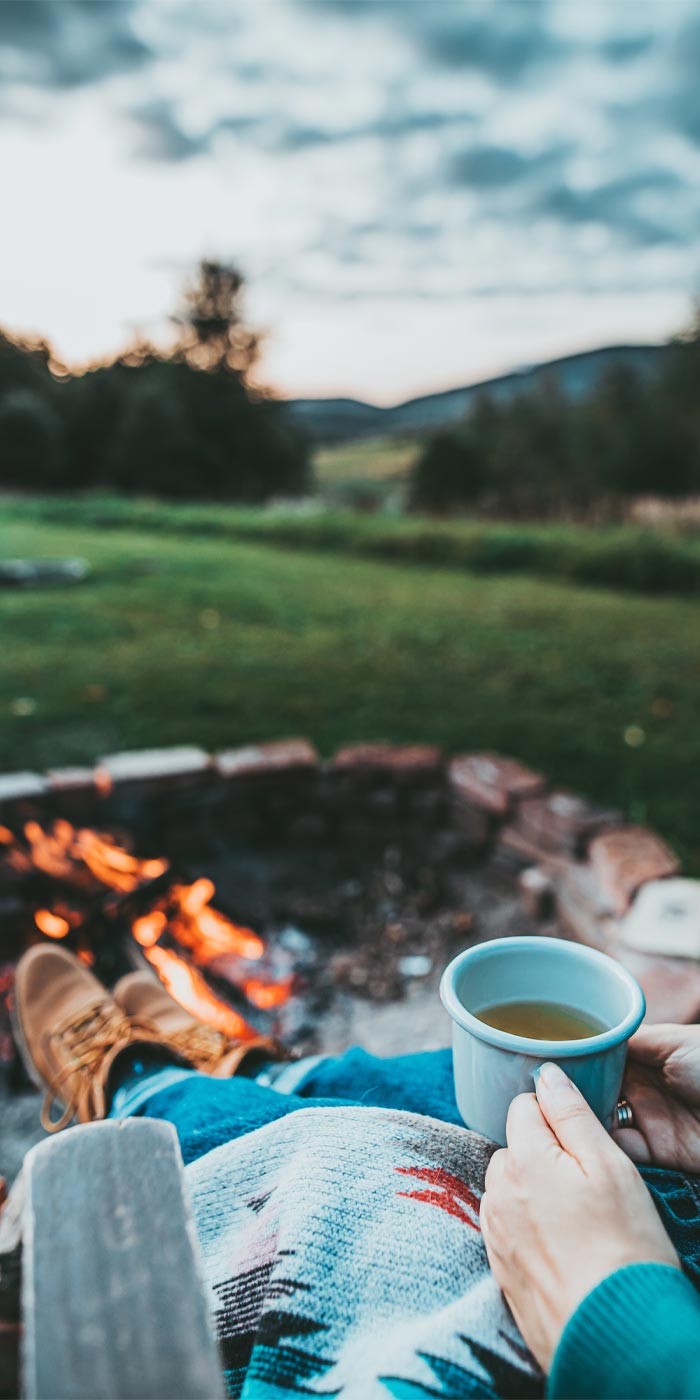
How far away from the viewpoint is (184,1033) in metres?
1.56

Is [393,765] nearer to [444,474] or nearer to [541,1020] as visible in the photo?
[541,1020]

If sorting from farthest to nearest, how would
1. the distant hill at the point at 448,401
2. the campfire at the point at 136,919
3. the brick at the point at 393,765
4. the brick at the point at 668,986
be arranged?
1. the distant hill at the point at 448,401
2. the brick at the point at 393,765
3. the campfire at the point at 136,919
4. the brick at the point at 668,986

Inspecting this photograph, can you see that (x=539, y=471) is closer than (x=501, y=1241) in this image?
No

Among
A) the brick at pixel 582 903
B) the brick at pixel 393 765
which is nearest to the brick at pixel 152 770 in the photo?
the brick at pixel 393 765

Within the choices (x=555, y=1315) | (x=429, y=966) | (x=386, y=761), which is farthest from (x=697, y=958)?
(x=555, y=1315)

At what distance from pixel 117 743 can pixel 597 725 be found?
2.13 m

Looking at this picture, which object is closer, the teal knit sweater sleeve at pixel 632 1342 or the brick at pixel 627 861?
the teal knit sweater sleeve at pixel 632 1342

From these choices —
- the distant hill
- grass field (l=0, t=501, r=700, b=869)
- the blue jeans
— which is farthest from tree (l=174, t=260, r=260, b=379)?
the blue jeans

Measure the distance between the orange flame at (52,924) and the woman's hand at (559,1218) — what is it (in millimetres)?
1695

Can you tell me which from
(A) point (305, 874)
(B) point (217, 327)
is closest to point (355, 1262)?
(A) point (305, 874)

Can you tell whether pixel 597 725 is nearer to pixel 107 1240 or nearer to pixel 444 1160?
pixel 444 1160

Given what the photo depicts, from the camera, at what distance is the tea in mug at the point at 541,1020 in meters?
1.01

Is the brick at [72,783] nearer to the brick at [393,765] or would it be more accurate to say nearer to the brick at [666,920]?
the brick at [393,765]

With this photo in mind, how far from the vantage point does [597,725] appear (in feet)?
11.9
